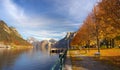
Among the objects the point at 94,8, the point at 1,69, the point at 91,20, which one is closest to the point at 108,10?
the point at 94,8

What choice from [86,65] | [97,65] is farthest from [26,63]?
[97,65]

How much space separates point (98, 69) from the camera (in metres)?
25.3

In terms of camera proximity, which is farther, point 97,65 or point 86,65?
point 86,65

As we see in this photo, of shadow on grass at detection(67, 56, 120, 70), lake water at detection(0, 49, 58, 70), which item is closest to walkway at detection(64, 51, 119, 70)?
shadow on grass at detection(67, 56, 120, 70)

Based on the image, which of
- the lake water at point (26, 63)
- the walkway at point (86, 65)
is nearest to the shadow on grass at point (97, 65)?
the walkway at point (86, 65)

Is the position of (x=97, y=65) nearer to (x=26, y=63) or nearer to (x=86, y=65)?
(x=86, y=65)

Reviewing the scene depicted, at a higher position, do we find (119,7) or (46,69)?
(119,7)

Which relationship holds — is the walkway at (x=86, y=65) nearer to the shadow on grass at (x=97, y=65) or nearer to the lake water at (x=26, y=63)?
the shadow on grass at (x=97, y=65)

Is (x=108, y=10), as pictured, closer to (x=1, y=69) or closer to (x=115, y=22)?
(x=115, y=22)

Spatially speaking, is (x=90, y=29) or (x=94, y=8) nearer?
(x=94, y=8)

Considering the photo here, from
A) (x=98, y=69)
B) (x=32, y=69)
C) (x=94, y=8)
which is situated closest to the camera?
(x=98, y=69)

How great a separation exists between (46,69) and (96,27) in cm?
1656

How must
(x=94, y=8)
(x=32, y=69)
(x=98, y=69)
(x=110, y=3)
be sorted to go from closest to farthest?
1. (x=98, y=69)
2. (x=110, y=3)
3. (x=94, y=8)
4. (x=32, y=69)

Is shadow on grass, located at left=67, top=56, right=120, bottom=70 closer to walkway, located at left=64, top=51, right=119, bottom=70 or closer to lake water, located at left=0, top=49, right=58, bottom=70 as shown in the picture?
walkway, located at left=64, top=51, right=119, bottom=70
